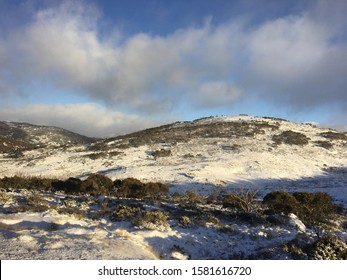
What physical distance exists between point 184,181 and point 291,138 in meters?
22.3

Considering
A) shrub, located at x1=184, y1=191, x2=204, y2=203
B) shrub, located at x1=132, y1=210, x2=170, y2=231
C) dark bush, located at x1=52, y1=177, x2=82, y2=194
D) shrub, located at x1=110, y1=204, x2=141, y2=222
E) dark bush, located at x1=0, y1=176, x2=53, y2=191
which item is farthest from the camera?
dark bush, located at x1=0, y1=176, x2=53, y2=191

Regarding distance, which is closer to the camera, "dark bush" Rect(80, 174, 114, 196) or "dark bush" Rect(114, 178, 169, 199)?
"dark bush" Rect(80, 174, 114, 196)

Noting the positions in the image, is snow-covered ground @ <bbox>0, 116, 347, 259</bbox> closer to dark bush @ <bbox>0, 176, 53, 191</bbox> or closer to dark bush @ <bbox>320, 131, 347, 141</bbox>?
dark bush @ <bbox>320, 131, 347, 141</bbox>

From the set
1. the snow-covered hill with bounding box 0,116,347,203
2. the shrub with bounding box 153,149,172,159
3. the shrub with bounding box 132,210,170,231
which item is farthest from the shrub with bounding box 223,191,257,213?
the shrub with bounding box 153,149,172,159

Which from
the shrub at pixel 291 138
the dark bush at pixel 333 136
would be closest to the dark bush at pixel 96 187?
the shrub at pixel 291 138

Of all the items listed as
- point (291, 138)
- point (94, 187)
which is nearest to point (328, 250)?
point (94, 187)

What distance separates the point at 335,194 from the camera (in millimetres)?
25516

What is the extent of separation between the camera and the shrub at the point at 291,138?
44781mm

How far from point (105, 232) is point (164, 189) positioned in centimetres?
1169

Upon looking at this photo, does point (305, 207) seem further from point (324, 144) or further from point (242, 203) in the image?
point (324, 144)

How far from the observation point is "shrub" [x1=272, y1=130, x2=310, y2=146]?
1763 inches

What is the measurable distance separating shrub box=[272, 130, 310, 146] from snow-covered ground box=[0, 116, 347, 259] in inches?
37.2

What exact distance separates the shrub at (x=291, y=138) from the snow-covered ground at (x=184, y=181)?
944 millimetres
